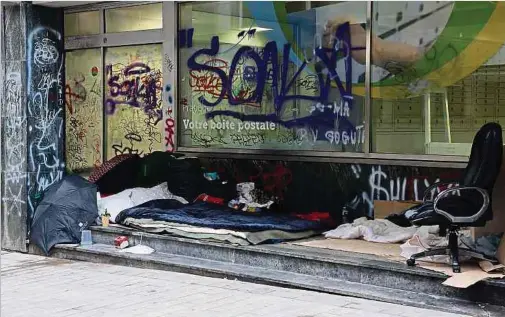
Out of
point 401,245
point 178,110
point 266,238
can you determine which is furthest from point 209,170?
point 401,245

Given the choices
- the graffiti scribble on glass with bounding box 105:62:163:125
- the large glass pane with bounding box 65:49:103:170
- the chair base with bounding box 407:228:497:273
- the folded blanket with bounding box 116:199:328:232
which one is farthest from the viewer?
the large glass pane with bounding box 65:49:103:170

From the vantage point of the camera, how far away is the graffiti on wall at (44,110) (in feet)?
30.5

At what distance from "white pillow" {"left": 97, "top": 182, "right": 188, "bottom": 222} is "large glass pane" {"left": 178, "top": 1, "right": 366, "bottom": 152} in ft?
2.97

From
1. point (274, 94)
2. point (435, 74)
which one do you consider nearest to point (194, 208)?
point (274, 94)

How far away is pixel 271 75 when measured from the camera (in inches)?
372

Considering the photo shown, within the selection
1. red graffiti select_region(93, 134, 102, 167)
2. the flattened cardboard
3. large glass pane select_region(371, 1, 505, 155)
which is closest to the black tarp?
red graffiti select_region(93, 134, 102, 167)

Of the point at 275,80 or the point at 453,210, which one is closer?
the point at 453,210

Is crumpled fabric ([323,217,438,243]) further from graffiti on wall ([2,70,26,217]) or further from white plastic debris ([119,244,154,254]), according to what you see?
graffiti on wall ([2,70,26,217])

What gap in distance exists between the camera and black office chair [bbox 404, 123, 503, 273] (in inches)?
242

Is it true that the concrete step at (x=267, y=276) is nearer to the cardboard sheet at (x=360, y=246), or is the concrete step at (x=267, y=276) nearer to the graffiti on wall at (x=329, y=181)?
the cardboard sheet at (x=360, y=246)

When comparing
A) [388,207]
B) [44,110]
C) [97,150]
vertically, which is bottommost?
[388,207]

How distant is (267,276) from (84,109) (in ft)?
17.4

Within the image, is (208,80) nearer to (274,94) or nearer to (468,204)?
(274,94)

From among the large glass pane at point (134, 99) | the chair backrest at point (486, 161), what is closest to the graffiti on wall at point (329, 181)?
the large glass pane at point (134, 99)
